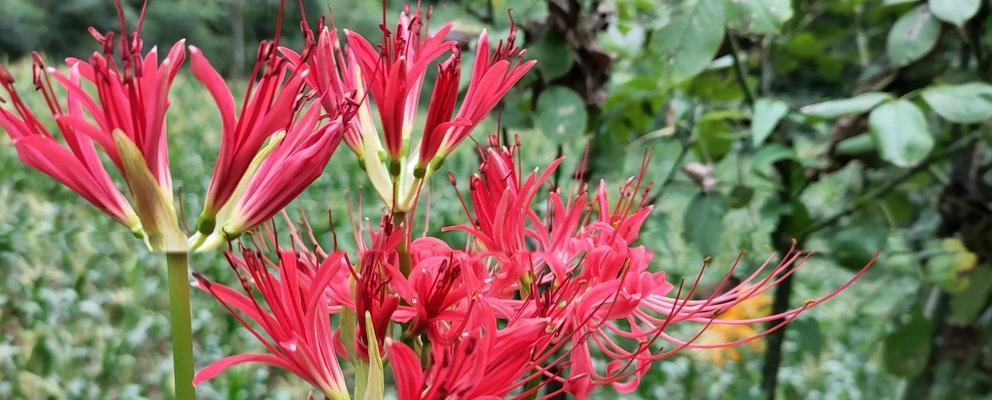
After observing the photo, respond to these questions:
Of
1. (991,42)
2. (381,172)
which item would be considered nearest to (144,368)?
(381,172)

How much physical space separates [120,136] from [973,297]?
125cm

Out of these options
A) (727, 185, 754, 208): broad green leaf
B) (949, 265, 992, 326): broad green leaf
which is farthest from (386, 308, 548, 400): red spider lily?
(949, 265, 992, 326): broad green leaf

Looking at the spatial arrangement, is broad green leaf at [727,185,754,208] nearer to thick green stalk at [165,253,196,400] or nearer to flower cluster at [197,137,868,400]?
flower cluster at [197,137,868,400]

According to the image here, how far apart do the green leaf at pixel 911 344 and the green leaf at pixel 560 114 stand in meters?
0.69

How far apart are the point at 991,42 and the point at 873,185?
11.0 inches

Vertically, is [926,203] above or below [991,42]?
below

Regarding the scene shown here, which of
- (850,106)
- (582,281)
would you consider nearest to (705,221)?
(850,106)

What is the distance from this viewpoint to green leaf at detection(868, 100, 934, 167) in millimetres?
888

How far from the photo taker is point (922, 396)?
1.51 meters

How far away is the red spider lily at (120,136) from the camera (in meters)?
0.32

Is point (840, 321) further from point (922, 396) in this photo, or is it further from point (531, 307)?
point (531, 307)

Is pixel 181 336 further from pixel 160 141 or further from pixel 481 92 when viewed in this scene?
pixel 481 92

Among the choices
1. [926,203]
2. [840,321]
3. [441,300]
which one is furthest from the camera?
[840,321]

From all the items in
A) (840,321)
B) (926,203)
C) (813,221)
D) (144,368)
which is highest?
(813,221)
